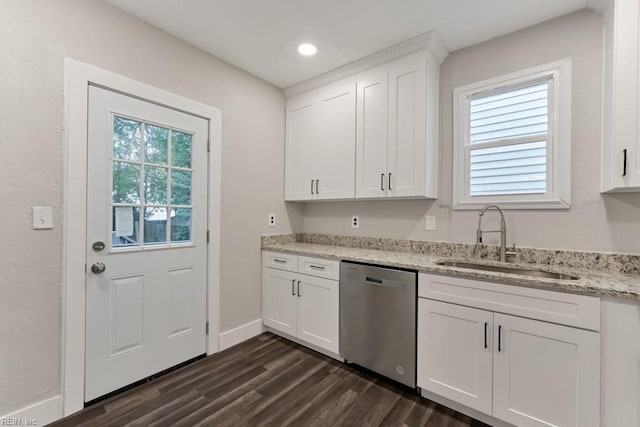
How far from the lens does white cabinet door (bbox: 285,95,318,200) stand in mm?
2922

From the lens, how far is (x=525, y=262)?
2.02 metres

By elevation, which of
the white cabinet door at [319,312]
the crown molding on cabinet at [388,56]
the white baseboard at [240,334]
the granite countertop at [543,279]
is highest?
the crown molding on cabinet at [388,56]

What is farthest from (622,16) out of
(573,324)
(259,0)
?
(259,0)

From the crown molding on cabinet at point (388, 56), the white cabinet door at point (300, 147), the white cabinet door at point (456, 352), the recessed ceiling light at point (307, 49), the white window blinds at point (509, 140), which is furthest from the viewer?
the white cabinet door at point (300, 147)

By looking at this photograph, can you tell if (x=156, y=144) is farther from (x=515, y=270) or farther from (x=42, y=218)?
(x=515, y=270)

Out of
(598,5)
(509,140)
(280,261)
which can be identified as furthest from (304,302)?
(598,5)

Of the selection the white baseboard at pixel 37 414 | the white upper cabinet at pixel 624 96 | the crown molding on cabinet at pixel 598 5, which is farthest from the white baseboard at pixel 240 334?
the crown molding on cabinet at pixel 598 5

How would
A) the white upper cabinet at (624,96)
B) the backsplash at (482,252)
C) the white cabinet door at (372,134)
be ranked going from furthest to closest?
the white cabinet door at (372,134)
the backsplash at (482,252)
the white upper cabinet at (624,96)

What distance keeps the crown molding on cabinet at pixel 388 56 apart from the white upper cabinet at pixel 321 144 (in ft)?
0.28

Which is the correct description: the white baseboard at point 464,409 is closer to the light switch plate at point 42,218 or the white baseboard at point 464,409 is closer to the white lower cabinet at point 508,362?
the white lower cabinet at point 508,362

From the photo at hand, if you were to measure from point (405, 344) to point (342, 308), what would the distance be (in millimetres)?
546

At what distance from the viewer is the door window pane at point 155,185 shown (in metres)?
2.05

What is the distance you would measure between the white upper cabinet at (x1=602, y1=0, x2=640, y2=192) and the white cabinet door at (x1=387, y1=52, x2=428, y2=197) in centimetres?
104

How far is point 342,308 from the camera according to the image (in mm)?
2283
